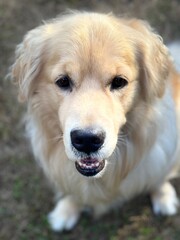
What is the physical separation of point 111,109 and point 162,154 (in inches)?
28.6

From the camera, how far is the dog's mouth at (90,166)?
2594 millimetres

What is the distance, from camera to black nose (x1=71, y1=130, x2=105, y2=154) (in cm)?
237

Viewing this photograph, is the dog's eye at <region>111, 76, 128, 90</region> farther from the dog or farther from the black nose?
the black nose

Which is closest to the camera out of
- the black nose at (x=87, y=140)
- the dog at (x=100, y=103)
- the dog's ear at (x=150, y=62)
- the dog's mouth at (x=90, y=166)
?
the black nose at (x=87, y=140)

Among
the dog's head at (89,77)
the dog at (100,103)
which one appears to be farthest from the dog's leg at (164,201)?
the dog's head at (89,77)

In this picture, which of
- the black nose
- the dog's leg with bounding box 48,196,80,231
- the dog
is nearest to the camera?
the black nose

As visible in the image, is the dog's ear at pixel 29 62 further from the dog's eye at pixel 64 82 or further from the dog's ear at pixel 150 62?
the dog's ear at pixel 150 62

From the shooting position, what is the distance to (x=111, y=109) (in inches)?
97.4

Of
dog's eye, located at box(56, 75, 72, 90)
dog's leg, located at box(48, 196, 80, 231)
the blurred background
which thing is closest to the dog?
dog's eye, located at box(56, 75, 72, 90)

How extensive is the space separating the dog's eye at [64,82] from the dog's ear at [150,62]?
39cm

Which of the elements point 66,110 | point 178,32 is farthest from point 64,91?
point 178,32

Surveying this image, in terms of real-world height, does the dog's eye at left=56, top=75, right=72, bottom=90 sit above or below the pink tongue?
above

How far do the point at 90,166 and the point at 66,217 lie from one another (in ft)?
3.36

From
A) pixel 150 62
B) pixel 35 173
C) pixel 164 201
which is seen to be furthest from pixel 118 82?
pixel 35 173
